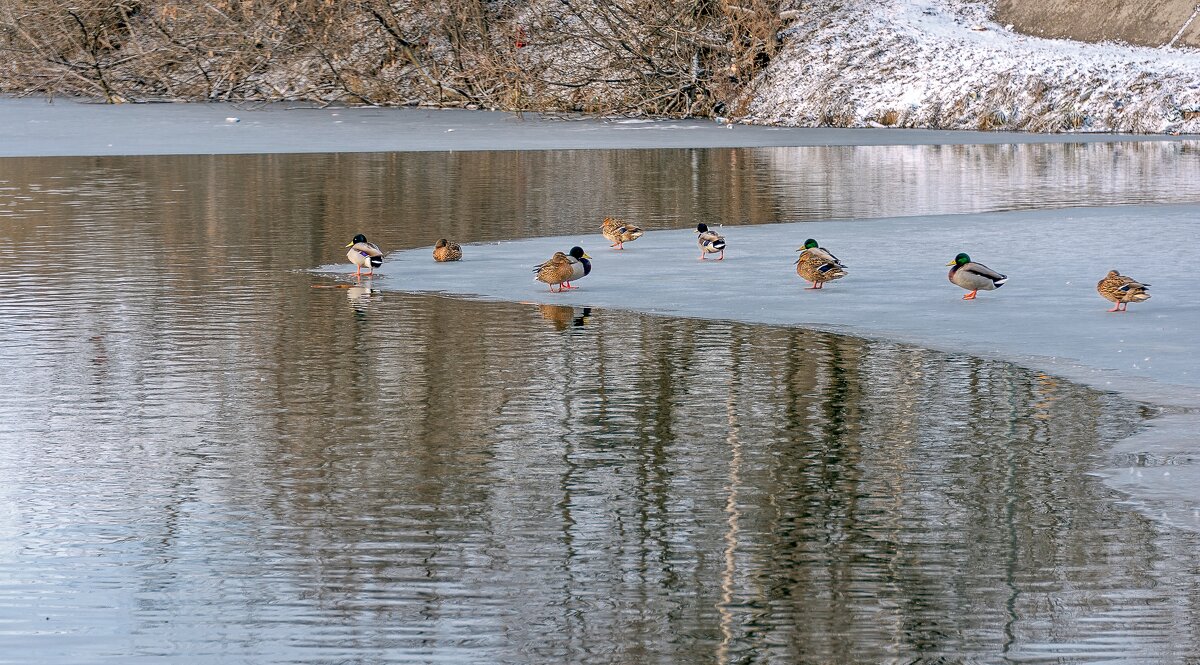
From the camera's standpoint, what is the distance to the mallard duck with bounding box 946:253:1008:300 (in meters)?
12.9

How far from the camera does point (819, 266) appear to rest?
45.1 feet

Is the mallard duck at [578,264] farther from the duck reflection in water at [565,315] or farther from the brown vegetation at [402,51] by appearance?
the brown vegetation at [402,51]

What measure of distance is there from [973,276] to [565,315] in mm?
3149

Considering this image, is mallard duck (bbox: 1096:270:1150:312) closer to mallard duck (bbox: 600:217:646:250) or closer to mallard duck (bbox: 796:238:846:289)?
mallard duck (bbox: 796:238:846:289)

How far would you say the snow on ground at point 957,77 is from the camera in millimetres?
35125

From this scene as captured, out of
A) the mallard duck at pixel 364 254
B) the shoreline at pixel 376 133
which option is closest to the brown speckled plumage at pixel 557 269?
the mallard duck at pixel 364 254

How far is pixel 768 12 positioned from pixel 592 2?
4478 mm

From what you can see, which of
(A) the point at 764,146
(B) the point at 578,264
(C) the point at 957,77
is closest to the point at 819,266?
(B) the point at 578,264

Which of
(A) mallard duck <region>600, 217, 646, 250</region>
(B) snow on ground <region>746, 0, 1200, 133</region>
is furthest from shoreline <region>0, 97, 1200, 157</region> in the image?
(A) mallard duck <region>600, 217, 646, 250</region>

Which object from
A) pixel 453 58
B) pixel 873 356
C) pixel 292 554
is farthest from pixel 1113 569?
pixel 453 58

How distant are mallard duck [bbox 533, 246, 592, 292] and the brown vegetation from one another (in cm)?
2708

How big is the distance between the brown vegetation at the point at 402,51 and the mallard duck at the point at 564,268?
88.9ft

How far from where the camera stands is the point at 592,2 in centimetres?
4250

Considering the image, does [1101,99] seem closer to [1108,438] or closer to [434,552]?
[1108,438]
